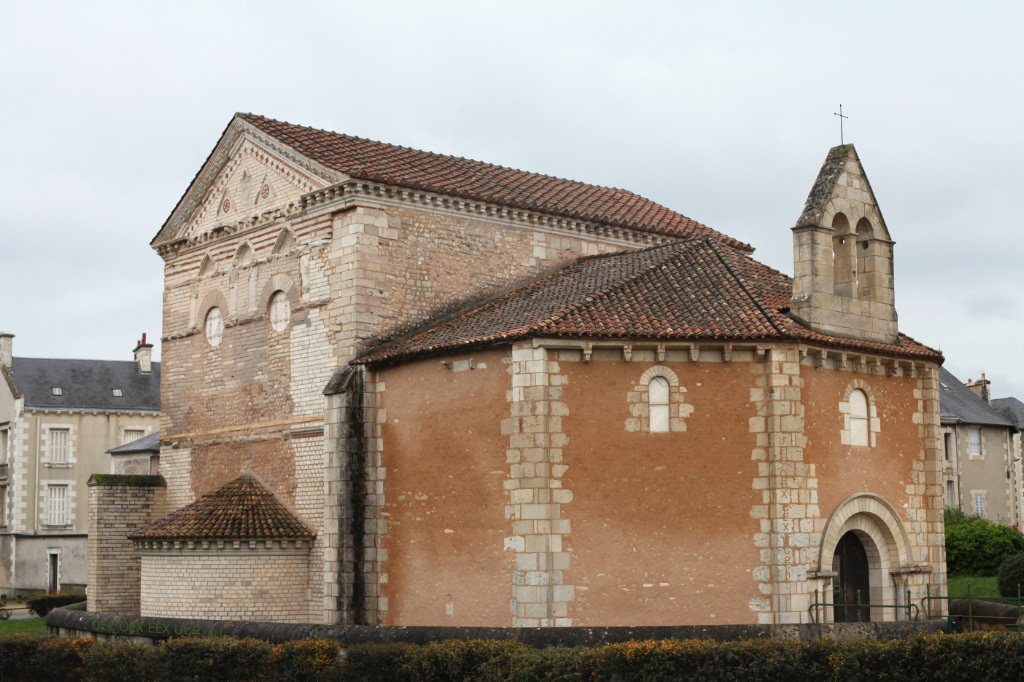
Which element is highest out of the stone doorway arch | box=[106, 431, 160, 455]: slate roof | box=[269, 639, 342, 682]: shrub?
box=[106, 431, 160, 455]: slate roof

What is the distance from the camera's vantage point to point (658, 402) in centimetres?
2189

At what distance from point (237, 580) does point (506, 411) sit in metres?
7.64

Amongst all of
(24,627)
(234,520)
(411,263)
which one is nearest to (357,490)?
(234,520)

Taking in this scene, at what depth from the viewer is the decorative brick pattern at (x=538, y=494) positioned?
69.4 feet

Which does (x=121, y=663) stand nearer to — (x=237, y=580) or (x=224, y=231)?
(x=237, y=580)

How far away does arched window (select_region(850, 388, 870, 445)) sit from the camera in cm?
2338

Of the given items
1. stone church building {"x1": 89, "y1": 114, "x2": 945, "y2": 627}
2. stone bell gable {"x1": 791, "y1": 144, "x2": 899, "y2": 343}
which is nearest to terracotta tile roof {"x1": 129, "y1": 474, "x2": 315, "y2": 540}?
stone church building {"x1": 89, "y1": 114, "x2": 945, "y2": 627}

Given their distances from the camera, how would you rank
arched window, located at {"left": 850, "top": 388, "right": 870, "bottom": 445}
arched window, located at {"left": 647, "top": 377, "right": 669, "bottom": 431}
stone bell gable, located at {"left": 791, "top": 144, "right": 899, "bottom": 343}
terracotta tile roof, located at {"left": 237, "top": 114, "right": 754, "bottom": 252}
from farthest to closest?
1. terracotta tile roof, located at {"left": 237, "top": 114, "right": 754, "bottom": 252}
2. arched window, located at {"left": 850, "top": 388, "right": 870, "bottom": 445}
3. stone bell gable, located at {"left": 791, "top": 144, "right": 899, "bottom": 343}
4. arched window, located at {"left": 647, "top": 377, "right": 669, "bottom": 431}

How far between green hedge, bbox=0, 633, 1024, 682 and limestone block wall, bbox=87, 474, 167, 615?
6.78 meters

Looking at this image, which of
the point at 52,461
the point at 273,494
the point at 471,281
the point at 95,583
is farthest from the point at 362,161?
the point at 52,461

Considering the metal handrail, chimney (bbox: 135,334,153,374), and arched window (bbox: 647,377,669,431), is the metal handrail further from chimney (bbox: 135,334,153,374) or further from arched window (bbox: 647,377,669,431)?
chimney (bbox: 135,334,153,374)

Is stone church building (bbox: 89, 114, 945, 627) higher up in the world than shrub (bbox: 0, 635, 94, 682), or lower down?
higher up

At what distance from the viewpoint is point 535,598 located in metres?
21.1

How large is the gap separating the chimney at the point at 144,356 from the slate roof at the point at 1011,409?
40968mm
